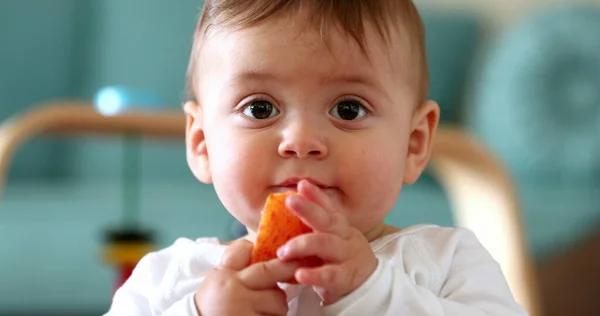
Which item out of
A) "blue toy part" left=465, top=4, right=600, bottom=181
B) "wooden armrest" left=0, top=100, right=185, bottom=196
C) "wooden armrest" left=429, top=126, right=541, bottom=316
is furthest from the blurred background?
"wooden armrest" left=429, top=126, right=541, bottom=316

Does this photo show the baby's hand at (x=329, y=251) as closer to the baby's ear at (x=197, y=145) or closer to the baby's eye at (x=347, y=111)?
the baby's eye at (x=347, y=111)

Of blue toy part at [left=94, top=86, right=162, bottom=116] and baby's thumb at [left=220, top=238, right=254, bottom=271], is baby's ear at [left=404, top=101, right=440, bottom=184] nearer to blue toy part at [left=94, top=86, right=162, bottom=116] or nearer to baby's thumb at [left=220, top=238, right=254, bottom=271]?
baby's thumb at [left=220, top=238, right=254, bottom=271]

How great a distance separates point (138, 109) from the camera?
1517 mm

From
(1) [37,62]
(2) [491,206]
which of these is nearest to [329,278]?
(2) [491,206]

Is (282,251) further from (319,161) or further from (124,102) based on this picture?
(124,102)

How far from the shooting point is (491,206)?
4.59 feet

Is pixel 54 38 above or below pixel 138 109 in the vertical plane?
above

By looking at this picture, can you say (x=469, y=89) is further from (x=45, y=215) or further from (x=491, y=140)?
(x=45, y=215)

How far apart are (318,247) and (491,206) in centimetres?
75

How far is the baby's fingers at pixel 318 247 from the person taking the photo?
695 mm

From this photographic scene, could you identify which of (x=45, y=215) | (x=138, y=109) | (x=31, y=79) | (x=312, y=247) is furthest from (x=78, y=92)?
(x=312, y=247)

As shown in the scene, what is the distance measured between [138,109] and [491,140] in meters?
1.47

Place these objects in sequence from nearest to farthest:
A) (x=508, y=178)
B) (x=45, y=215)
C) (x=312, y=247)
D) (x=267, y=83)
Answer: (x=312, y=247)
(x=267, y=83)
(x=508, y=178)
(x=45, y=215)

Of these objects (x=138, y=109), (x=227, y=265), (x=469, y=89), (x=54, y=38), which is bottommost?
(x=227, y=265)
